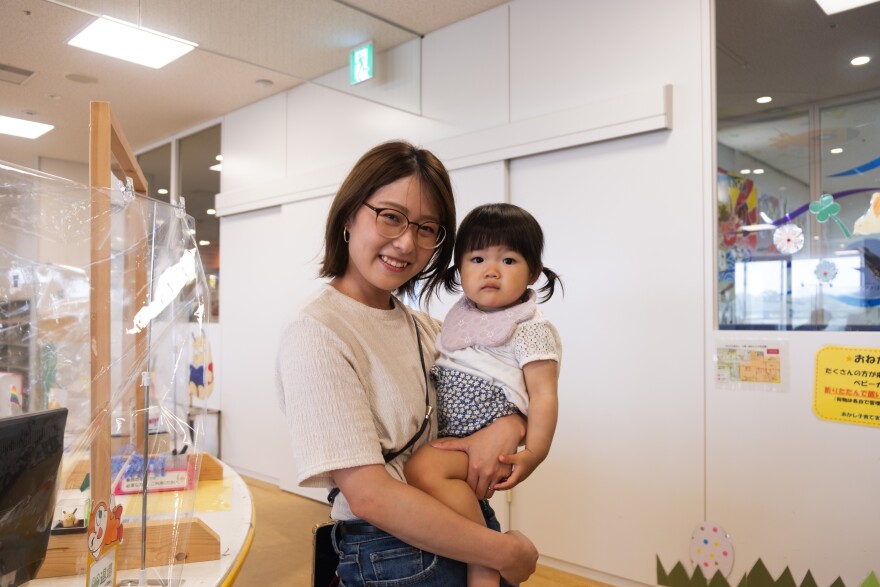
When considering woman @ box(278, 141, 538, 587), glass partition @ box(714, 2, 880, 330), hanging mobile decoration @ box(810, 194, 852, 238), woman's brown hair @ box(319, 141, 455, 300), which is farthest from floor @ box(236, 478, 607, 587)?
woman's brown hair @ box(319, 141, 455, 300)

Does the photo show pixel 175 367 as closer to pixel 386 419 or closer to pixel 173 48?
pixel 386 419

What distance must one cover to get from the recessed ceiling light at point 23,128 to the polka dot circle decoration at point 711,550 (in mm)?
3005

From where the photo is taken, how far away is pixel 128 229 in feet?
3.97

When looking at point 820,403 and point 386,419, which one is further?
point 820,403

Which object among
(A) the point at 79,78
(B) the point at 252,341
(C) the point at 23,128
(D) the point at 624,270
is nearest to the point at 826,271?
(D) the point at 624,270

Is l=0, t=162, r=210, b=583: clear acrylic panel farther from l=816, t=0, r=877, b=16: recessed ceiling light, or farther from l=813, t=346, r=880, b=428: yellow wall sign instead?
l=816, t=0, r=877, b=16: recessed ceiling light

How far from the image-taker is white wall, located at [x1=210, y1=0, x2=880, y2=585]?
2.75 metres

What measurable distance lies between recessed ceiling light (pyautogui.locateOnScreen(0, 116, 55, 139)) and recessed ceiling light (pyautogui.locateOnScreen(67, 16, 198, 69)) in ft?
2.72

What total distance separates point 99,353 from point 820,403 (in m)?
2.62

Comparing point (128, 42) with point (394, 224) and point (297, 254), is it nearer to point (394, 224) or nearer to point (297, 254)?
point (297, 254)

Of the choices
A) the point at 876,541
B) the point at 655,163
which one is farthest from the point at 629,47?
the point at 876,541

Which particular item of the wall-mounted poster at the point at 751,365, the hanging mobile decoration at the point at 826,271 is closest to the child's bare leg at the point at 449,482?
the wall-mounted poster at the point at 751,365

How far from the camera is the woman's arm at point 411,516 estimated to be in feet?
3.21

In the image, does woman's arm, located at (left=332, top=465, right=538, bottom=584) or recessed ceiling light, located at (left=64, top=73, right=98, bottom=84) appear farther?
recessed ceiling light, located at (left=64, top=73, right=98, bottom=84)
